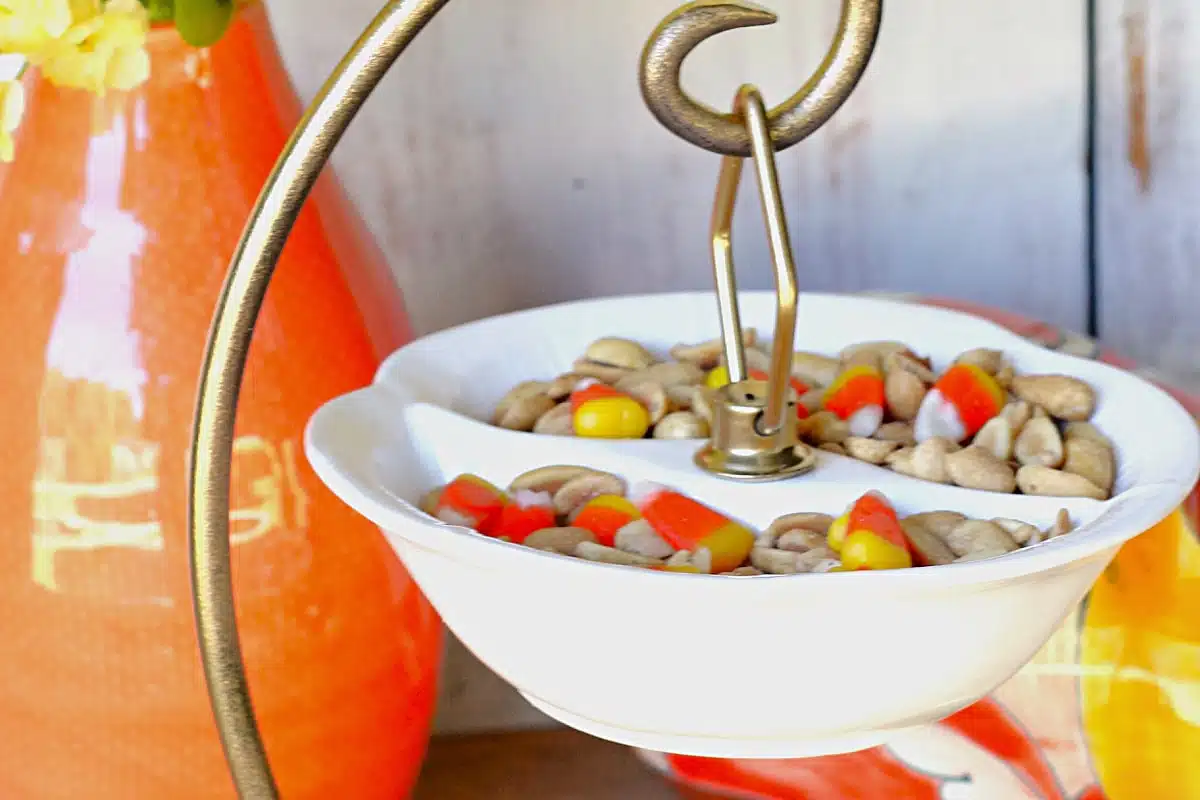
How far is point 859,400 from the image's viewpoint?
0.43m

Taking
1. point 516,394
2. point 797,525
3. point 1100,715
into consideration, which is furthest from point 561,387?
point 1100,715

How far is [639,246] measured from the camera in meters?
0.72

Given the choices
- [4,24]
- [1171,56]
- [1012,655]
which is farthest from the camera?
[1171,56]

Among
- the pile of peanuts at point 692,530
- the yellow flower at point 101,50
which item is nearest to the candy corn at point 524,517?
the pile of peanuts at point 692,530

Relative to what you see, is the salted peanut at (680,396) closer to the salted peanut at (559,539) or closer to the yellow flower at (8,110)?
the salted peanut at (559,539)

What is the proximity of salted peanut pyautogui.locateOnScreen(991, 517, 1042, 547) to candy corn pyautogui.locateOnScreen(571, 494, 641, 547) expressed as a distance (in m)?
0.10

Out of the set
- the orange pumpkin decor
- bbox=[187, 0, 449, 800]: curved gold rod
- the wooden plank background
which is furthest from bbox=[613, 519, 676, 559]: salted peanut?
the wooden plank background

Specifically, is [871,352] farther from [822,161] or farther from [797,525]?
[822,161]

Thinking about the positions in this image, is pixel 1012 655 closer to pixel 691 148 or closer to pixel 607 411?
pixel 607 411

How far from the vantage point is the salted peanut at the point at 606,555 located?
339 millimetres

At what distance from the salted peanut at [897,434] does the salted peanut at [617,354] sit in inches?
3.6

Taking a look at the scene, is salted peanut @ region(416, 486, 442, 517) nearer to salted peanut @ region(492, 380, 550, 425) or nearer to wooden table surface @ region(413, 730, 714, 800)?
salted peanut @ region(492, 380, 550, 425)

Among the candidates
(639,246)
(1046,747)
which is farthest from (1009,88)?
(1046,747)

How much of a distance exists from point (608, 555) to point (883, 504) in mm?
75
